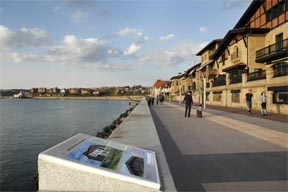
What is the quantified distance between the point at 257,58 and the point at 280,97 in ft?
36.7

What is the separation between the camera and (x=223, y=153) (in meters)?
8.12

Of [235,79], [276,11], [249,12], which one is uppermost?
[249,12]

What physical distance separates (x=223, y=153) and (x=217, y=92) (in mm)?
35506

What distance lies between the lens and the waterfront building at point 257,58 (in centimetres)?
2378

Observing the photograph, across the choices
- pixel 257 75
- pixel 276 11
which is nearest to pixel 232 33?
pixel 276 11

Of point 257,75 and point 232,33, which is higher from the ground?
point 232,33

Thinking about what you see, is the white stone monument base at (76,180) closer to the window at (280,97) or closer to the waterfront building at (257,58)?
the waterfront building at (257,58)

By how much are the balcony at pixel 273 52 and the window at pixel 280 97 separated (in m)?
4.58

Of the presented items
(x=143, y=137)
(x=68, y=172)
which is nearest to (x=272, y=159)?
(x=143, y=137)

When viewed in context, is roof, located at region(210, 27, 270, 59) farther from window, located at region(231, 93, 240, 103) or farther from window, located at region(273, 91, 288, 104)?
window, located at region(273, 91, 288, 104)

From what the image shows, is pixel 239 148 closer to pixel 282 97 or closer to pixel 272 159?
pixel 272 159

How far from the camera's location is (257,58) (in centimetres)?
3325

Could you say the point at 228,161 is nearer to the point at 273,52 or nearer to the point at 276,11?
the point at 273,52

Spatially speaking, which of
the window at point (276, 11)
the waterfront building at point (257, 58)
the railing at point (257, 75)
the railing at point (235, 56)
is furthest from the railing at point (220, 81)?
the window at point (276, 11)
